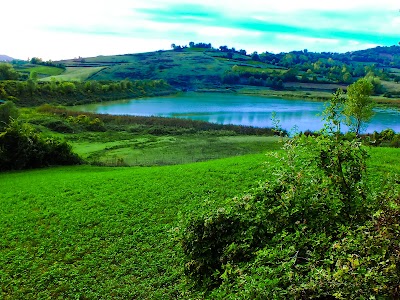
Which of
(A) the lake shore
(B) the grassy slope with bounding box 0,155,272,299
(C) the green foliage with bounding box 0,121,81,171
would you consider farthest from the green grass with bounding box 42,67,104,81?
(B) the grassy slope with bounding box 0,155,272,299

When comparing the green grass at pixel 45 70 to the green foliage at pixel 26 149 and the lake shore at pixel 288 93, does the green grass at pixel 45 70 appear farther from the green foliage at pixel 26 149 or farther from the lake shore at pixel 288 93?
the green foliage at pixel 26 149

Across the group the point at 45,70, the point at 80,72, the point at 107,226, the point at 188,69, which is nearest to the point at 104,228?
the point at 107,226

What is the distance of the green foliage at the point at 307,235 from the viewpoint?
3748 millimetres

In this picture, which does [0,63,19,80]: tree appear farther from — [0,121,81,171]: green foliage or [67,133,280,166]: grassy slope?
[0,121,81,171]: green foliage

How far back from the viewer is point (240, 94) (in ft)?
359

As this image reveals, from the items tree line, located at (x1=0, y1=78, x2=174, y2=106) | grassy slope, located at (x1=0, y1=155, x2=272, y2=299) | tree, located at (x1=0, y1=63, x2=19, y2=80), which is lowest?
grassy slope, located at (x1=0, y1=155, x2=272, y2=299)

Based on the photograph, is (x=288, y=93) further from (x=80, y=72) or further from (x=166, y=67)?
(x=80, y=72)

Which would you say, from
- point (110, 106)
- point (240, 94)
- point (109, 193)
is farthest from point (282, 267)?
point (240, 94)

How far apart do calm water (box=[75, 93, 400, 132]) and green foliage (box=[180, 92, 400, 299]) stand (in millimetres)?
46770

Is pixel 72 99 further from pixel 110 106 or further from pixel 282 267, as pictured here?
pixel 282 267

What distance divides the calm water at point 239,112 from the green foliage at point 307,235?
46770 mm

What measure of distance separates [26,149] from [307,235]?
2157 centimetres

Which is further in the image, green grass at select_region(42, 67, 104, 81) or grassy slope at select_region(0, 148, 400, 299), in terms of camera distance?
green grass at select_region(42, 67, 104, 81)

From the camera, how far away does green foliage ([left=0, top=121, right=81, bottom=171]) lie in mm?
22234
